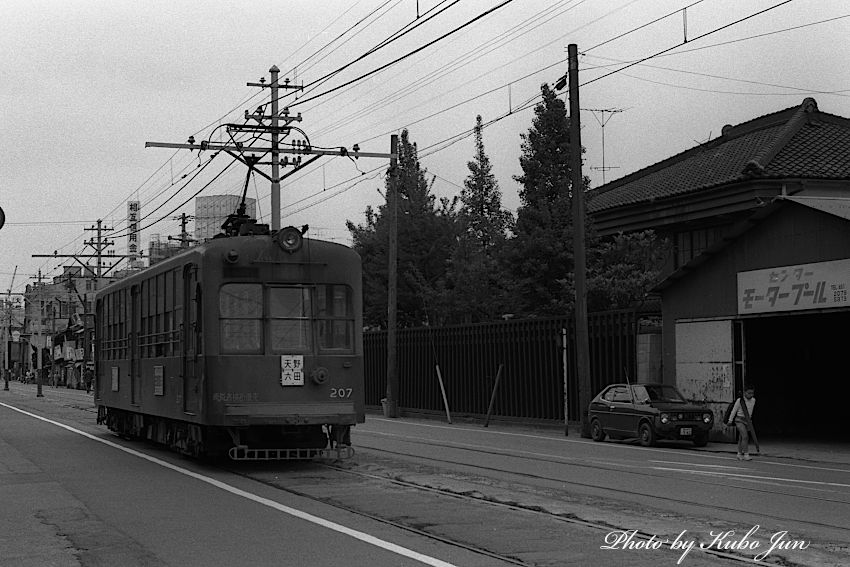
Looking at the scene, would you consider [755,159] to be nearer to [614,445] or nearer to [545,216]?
[545,216]

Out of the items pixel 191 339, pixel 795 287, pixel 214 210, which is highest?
pixel 214 210

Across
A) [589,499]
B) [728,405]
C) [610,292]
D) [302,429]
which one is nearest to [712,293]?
[728,405]

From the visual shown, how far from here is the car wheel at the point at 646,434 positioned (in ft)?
80.9

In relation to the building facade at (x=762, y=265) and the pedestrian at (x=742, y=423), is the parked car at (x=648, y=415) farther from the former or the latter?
the pedestrian at (x=742, y=423)

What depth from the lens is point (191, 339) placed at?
1772cm

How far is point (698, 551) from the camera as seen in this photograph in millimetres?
9656

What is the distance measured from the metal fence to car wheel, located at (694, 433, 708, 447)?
4793 millimetres

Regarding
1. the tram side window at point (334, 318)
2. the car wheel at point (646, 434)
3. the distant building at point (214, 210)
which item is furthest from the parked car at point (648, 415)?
the distant building at point (214, 210)

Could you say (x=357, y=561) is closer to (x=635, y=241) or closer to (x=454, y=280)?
(x=635, y=241)

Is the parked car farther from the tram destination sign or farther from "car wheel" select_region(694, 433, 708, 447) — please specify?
the tram destination sign

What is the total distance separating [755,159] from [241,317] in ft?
77.9

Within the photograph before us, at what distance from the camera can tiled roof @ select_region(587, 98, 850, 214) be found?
36.0 m

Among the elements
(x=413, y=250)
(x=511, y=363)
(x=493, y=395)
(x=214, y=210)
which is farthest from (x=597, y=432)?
(x=214, y=210)

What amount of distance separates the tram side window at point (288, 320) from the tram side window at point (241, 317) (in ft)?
0.66
